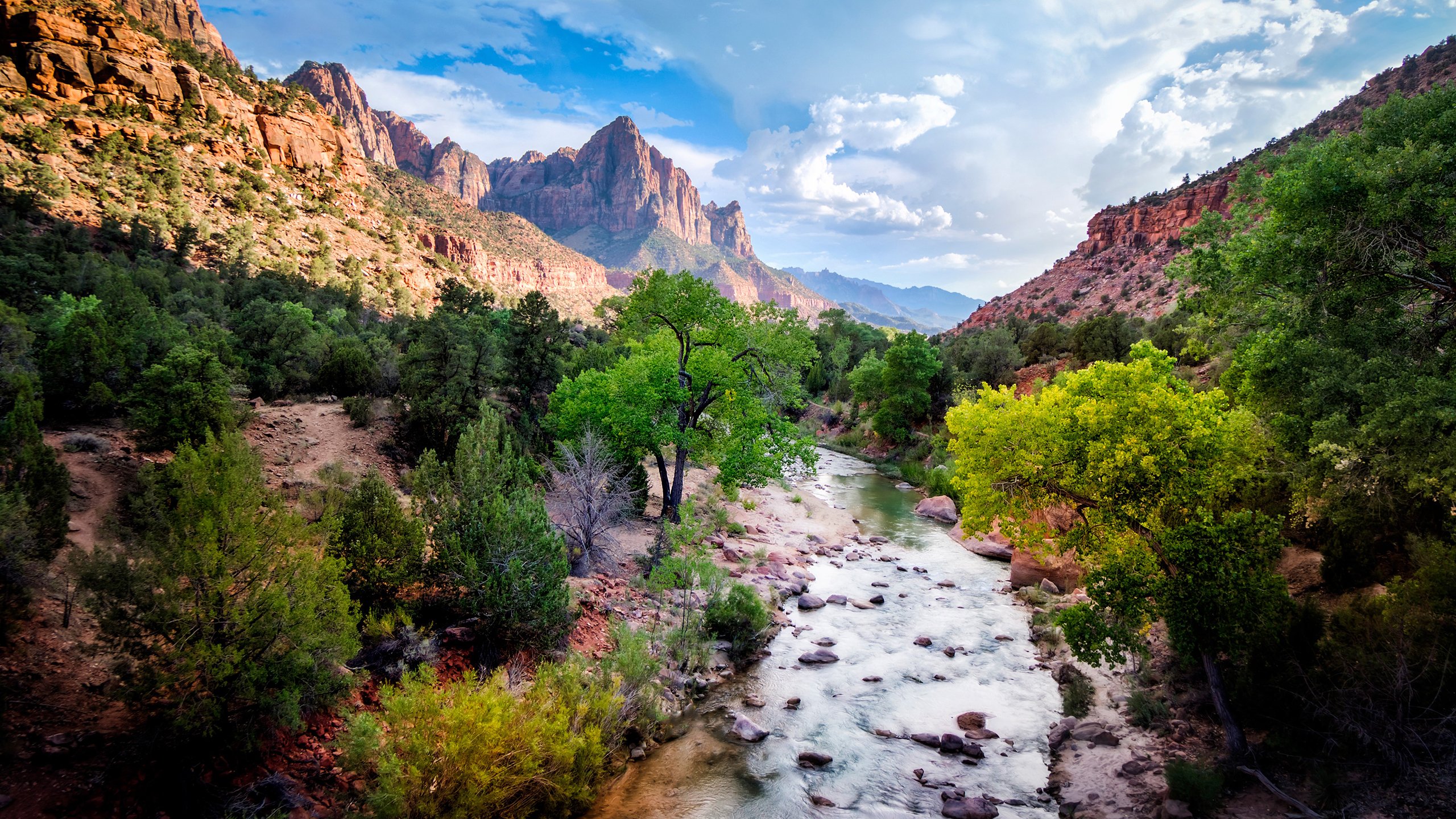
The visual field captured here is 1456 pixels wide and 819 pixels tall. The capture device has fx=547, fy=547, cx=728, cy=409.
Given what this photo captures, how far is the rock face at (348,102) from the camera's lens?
16838 centimetres

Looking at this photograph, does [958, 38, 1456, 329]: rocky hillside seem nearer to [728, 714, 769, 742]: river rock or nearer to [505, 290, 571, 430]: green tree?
[505, 290, 571, 430]: green tree

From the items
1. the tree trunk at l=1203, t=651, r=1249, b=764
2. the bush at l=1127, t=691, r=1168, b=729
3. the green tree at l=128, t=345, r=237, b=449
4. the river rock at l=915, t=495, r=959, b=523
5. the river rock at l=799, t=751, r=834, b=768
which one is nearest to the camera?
the tree trunk at l=1203, t=651, r=1249, b=764

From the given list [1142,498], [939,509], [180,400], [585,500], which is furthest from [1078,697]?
[180,400]

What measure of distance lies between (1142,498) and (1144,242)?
86145 mm

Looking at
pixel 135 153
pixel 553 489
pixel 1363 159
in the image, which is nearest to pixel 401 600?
pixel 553 489

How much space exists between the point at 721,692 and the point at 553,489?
8.01 metres

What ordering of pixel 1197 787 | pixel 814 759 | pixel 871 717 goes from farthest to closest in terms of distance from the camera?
1. pixel 871 717
2. pixel 814 759
3. pixel 1197 787

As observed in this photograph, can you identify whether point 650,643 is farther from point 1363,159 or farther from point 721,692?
point 1363,159

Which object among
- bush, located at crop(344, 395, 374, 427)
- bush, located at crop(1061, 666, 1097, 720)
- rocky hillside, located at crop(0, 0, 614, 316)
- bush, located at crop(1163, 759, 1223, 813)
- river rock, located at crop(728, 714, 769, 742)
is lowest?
river rock, located at crop(728, 714, 769, 742)

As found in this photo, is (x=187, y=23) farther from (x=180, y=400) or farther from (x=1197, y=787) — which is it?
(x=1197, y=787)

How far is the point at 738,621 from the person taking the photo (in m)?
13.9

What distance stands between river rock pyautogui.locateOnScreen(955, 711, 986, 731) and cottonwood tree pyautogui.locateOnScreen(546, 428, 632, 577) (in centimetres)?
950

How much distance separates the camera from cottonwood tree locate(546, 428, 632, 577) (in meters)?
14.8

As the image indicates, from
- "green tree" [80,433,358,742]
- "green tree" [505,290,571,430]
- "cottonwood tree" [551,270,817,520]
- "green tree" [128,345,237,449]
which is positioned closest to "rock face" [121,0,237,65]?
"green tree" [505,290,571,430]
